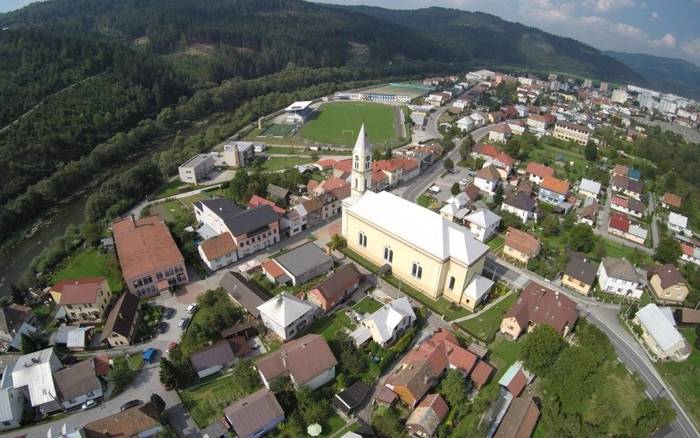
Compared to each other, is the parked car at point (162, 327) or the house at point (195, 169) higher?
the house at point (195, 169)

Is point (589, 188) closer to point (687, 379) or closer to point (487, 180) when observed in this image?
point (487, 180)

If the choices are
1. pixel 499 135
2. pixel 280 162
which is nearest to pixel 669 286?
pixel 499 135

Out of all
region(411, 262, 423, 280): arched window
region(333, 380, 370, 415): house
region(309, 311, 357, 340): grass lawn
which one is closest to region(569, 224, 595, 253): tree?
region(411, 262, 423, 280): arched window

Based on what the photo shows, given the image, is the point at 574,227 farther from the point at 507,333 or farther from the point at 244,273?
the point at 244,273

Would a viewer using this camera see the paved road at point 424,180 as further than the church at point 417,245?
Yes

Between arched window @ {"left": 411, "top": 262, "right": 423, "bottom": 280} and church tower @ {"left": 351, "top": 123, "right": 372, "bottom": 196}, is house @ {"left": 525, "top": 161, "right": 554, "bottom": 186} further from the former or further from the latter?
arched window @ {"left": 411, "top": 262, "right": 423, "bottom": 280}

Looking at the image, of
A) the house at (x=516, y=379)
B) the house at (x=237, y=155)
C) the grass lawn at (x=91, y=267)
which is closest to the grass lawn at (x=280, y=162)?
the house at (x=237, y=155)

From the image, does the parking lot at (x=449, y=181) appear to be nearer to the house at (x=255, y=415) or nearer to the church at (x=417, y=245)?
the church at (x=417, y=245)
